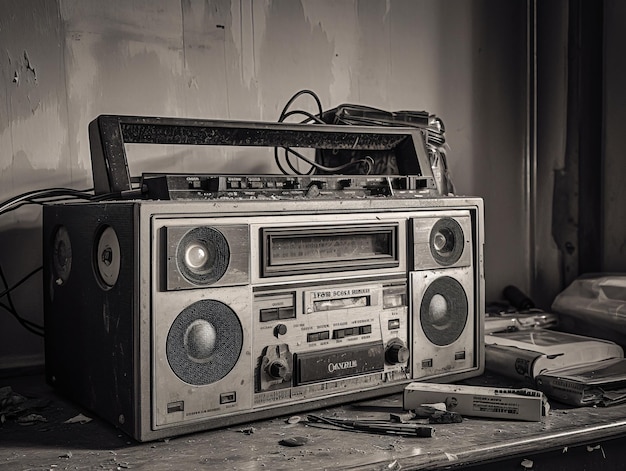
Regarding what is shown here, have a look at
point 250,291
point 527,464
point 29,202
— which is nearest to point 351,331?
point 250,291

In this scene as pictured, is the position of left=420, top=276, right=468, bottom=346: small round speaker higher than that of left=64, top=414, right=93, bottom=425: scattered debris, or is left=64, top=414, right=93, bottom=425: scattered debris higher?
left=420, top=276, right=468, bottom=346: small round speaker

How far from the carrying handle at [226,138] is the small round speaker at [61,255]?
94 millimetres

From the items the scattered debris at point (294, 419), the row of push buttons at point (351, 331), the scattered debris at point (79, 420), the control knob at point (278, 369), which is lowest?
the scattered debris at point (294, 419)

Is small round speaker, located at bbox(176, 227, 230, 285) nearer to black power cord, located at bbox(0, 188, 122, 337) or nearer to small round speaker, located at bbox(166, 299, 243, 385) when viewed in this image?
small round speaker, located at bbox(166, 299, 243, 385)

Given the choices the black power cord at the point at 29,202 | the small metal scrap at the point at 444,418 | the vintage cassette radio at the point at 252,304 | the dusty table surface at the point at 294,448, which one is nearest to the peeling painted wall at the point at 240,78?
the black power cord at the point at 29,202

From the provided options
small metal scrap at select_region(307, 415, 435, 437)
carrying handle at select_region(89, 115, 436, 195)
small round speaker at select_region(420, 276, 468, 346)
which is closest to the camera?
small metal scrap at select_region(307, 415, 435, 437)

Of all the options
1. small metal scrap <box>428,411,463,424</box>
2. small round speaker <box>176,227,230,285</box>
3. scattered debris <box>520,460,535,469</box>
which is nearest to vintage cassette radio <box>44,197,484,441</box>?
small round speaker <box>176,227,230,285</box>

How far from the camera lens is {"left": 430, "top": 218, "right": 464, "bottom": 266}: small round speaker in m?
1.27

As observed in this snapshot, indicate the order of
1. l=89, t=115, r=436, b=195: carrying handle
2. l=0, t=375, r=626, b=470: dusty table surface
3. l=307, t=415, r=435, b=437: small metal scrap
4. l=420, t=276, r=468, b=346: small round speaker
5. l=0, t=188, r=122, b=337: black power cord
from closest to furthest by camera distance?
l=0, t=375, r=626, b=470: dusty table surface < l=307, t=415, r=435, b=437: small metal scrap < l=89, t=115, r=436, b=195: carrying handle < l=420, t=276, r=468, b=346: small round speaker < l=0, t=188, r=122, b=337: black power cord

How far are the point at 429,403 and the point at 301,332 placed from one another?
0.23 m

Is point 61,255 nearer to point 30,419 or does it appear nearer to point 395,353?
point 30,419

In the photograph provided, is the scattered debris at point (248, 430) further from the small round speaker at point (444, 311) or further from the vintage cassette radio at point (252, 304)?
the small round speaker at point (444, 311)

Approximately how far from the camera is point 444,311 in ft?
4.24

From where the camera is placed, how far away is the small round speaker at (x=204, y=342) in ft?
3.38
